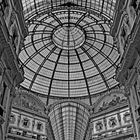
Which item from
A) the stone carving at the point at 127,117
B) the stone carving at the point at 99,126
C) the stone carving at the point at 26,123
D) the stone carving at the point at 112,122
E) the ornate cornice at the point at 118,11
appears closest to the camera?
the ornate cornice at the point at 118,11

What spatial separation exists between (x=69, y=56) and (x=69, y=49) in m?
1.71

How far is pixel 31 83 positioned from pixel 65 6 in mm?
17375

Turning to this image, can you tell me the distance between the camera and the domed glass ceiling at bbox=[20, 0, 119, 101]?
39.9 meters

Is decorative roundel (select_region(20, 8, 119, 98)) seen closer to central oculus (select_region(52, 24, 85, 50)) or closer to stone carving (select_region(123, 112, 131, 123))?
central oculus (select_region(52, 24, 85, 50))

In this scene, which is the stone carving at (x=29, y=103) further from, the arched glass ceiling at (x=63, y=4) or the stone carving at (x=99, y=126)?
→ the arched glass ceiling at (x=63, y=4)

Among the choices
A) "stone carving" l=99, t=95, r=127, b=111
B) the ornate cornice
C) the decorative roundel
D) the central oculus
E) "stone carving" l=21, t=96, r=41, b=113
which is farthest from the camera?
the central oculus

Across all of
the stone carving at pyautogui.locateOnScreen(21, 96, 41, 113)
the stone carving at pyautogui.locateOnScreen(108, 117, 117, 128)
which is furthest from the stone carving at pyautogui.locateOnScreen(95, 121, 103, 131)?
the stone carving at pyautogui.locateOnScreen(21, 96, 41, 113)

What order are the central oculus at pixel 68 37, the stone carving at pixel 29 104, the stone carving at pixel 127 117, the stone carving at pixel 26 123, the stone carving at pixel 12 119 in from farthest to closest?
1. the central oculus at pixel 68 37
2. the stone carving at pixel 29 104
3. the stone carving at pixel 26 123
4. the stone carving at pixel 12 119
5. the stone carving at pixel 127 117

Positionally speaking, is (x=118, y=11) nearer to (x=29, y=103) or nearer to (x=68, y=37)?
(x=68, y=37)

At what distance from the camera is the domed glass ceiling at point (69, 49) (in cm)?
3988

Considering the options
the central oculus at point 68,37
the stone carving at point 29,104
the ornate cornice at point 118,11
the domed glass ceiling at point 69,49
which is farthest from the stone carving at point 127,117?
the central oculus at point 68,37

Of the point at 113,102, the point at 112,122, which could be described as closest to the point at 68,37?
the point at 113,102

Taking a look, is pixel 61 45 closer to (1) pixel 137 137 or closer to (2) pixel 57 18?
(2) pixel 57 18

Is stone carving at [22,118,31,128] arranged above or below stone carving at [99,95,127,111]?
below
